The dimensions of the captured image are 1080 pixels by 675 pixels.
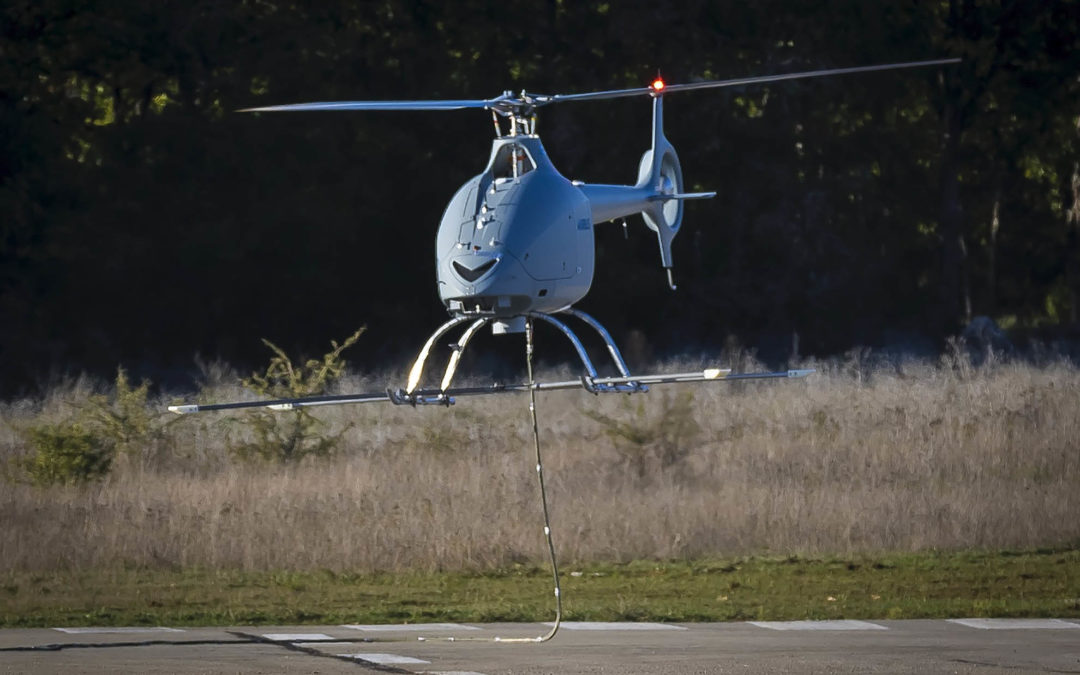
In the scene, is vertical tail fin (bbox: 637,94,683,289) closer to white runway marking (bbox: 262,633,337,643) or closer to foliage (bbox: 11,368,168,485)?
white runway marking (bbox: 262,633,337,643)

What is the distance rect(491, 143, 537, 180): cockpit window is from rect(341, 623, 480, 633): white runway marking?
3435 mm

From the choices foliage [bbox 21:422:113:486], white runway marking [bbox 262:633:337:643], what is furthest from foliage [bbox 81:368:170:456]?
white runway marking [bbox 262:633:337:643]

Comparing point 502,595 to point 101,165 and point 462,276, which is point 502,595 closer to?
point 462,276

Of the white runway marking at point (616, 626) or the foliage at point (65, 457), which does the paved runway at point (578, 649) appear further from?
the foliage at point (65, 457)

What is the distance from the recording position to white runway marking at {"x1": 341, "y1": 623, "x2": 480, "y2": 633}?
1375 cm

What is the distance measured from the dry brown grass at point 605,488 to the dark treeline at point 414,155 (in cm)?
1200

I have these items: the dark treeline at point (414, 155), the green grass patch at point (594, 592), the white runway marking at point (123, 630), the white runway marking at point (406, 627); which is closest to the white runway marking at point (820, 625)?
the green grass patch at point (594, 592)

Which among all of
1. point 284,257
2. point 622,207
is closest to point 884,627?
point 622,207

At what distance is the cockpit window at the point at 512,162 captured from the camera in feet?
41.7

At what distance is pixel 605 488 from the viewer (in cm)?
2152

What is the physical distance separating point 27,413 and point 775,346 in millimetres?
18554

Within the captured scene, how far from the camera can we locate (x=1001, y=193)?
155 ft

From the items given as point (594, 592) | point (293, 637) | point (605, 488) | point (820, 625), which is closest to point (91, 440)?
point (605, 488)

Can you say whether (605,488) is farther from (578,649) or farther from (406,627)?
(578,649)
